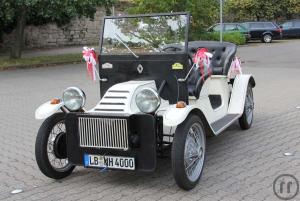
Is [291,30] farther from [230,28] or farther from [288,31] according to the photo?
[230,28]

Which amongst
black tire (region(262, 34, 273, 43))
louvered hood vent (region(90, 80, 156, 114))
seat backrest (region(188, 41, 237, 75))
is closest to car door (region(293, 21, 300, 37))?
black tire (region(262, 34, 273, 43))

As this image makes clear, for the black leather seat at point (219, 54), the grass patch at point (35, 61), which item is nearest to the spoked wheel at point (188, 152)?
the black leather seat at point (219, 54)

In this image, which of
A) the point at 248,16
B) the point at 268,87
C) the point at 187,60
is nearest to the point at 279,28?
the point at 248,16

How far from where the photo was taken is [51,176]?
17.7 ft

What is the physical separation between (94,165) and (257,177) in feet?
5.63

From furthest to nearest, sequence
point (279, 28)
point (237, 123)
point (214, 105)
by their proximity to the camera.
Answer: point (279, 28) → point (237, 123) → point (214, 105)

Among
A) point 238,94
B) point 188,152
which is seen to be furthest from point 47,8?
point 188,152

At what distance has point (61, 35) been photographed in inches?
1189

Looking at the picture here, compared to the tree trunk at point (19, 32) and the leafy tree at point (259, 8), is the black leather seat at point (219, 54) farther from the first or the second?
the leafy tree at point (259, 8)

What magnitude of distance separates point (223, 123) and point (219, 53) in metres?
1.66

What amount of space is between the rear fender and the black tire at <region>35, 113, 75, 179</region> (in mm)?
2635

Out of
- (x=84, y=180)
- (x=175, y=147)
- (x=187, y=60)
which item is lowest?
(x=84, y=180)

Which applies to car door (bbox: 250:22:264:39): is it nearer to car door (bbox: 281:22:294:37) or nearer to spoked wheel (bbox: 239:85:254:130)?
car door (bbox: 281:22:294:37)

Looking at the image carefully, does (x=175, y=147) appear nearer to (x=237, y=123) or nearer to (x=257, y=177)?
(x=257, y=177)
